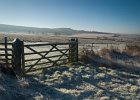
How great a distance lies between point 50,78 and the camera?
38.5 ft

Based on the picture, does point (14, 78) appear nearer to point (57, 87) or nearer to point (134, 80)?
point (57, 87)

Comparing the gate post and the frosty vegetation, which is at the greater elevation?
the gate post

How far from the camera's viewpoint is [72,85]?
34.9 feet

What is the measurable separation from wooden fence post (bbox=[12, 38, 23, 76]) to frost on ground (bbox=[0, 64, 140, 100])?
0.64 meters

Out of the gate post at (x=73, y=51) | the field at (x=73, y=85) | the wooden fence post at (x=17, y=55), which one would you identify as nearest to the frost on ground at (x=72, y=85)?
the field at (x=73, y=85)

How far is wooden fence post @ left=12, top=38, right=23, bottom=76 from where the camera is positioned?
11617 mm

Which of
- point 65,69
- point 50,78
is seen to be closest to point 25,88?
point 50,78

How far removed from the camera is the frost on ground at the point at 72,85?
8.71 metres

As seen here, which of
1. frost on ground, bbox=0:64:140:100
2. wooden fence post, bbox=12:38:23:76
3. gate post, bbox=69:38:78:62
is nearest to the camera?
frost on ground, bbox=0:64:140:100

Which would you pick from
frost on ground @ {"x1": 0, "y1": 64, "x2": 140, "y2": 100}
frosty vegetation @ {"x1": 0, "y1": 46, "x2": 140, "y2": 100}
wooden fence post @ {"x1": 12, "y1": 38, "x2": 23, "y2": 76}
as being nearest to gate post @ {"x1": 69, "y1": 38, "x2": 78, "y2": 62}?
frosty vegetation @ {"x1": 0, "y1": 46, "x2": 140, "y2": 100}

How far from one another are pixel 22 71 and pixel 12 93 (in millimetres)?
3879

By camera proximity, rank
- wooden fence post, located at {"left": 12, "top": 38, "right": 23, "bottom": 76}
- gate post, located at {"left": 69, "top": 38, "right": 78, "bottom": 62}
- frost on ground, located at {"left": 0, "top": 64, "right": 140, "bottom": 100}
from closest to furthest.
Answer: frost on ground, located at {"left": 0, "top": 64, "right": 140, "bottom": 100}, wooden fence post, located at {"left": 12, "top": 38, "right": 23, "bottom": 76}, gate post, located at {"left": 69, "top": 38, "right": 78, "bottom": 62}

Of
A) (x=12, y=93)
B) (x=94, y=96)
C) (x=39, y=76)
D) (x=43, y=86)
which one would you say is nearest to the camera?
(x=12, y=93)

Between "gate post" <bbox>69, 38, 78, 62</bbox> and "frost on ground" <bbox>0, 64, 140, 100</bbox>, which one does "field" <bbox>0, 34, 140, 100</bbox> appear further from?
"gate post" <bbox>69, 38, 78, 62</bbox>
